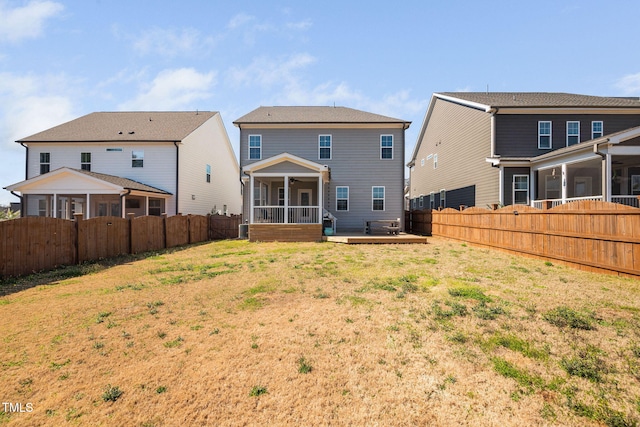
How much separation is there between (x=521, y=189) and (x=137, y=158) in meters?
21.2

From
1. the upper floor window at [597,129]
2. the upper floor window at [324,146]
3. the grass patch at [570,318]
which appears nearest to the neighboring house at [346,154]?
the upper floor window at [324,146]

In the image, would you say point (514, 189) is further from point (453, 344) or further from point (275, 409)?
point (275, 409)

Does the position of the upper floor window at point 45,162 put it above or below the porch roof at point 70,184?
above

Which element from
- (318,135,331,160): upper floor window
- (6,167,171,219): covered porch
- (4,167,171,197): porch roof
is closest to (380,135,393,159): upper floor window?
(318,135,331,160): upper floor window

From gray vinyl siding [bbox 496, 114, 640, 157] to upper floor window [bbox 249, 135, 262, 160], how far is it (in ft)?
42.6

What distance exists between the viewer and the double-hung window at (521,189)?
15227mm

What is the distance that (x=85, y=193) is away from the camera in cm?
1586

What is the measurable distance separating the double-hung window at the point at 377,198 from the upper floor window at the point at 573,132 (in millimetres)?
9868

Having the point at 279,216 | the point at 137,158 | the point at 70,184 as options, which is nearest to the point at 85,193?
the point at 70,184

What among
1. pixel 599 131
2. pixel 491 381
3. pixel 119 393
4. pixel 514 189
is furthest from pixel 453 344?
pixel 599 131

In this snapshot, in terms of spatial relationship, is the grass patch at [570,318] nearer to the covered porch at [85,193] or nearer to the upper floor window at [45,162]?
the covered porch at [85,193]

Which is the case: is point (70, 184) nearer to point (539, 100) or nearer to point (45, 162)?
point (45, 162)

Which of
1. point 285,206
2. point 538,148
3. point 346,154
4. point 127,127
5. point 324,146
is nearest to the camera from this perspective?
point 285,206

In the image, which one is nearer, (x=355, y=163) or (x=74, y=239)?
(x=74, y=239)
